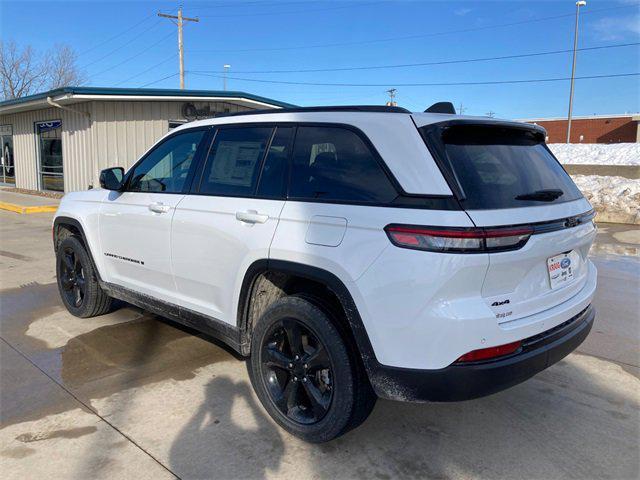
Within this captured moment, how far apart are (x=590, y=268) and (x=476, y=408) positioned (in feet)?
3.97

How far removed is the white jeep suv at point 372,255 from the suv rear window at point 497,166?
1 cm

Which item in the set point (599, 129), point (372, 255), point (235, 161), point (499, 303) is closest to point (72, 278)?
point (235, 161)

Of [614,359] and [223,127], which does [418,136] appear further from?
[614,359]

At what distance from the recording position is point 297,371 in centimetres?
306

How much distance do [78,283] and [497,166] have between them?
4.13 meters

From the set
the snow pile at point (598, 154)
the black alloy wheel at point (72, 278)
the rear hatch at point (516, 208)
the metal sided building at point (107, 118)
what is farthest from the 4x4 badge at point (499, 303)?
the snow pile at point (598, 154)

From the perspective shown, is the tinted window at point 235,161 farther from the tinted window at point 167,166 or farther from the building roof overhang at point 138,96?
the building roof overhang at point 138,96

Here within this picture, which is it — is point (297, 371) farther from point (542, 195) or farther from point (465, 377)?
point (542, 195)

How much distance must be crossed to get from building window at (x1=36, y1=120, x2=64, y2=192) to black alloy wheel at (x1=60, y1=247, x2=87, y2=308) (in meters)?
13.3

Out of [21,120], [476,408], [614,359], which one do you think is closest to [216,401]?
[476,408]

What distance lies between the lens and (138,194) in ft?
13.9

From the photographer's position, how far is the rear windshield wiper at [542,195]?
9.07 ft

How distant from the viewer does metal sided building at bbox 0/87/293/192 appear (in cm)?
1470

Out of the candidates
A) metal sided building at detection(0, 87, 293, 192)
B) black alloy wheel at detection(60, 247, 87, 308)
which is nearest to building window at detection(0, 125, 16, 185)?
metal sided building at detection(0, 87, 293, 192)
